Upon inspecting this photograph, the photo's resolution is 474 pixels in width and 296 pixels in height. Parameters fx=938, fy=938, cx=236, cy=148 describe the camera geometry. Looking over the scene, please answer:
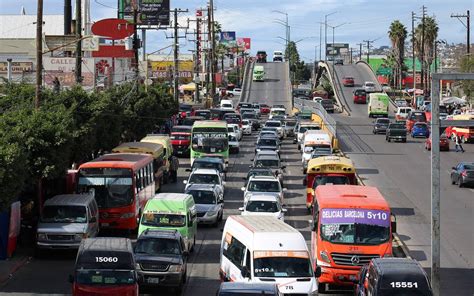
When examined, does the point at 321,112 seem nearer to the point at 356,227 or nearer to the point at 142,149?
the point at 142,149

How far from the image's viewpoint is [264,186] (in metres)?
42.0

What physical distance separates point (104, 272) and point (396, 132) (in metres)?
56.5

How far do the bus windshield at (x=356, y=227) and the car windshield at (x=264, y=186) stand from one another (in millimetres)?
15219

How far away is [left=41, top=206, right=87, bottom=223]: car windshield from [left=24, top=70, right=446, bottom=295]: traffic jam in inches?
1.4

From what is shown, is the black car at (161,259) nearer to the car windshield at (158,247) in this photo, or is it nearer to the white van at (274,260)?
the car windshield at (158,247)

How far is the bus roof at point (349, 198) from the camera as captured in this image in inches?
Answer: 1053

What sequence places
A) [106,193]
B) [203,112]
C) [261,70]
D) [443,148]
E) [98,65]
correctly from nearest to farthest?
[106,193], [443,148], [98,65], [203,112], [261,70]

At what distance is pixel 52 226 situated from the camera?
31516 millimetres

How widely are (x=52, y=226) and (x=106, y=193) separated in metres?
4.64

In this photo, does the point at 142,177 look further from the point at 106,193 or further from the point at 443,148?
the point at 443,148

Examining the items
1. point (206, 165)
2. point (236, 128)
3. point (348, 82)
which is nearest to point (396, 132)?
point (236, 128)

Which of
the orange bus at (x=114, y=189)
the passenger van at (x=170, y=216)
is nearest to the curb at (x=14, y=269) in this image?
the passenger van at (x=170, y=216)

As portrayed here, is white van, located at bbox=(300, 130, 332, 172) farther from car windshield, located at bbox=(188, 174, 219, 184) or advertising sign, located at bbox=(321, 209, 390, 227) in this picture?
advertising sign, located at bbox=(321, 209, 390, 227)

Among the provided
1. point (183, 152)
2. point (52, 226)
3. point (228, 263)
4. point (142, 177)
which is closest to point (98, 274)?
point (228, 263)
